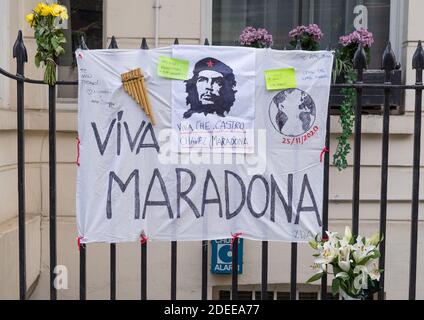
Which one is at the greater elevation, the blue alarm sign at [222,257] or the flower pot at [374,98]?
the flower pot at [374,98]

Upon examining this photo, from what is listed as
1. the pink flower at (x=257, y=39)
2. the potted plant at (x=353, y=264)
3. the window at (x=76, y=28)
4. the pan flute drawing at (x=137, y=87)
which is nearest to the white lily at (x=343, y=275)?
the potted plant at (x=353, y=264)

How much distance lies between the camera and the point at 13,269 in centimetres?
477

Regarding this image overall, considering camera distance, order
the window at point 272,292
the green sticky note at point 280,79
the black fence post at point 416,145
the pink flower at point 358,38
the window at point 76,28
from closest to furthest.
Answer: the black fence post at point 416,145
the green sticky note at point 280,79
the pink flower at point 358,38
the window at point 272,292
the window at point 76,28

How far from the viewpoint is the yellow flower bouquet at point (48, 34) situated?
3662 millimetres

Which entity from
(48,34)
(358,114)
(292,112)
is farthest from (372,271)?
(48,34)

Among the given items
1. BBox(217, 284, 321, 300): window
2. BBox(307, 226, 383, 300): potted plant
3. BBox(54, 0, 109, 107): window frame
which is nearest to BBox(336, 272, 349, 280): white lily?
BBox(307, 226, 383, 300): potted plant

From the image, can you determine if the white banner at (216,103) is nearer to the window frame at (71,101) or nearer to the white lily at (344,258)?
the white lily at (344,258)

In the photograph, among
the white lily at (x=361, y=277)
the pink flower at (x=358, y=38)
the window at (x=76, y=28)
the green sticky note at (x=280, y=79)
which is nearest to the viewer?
the white lily at (x=361, y=277)

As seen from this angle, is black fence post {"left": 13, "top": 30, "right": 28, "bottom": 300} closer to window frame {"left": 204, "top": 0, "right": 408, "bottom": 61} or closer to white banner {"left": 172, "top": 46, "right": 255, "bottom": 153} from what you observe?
white banner {"left": 172, "top": 46, "right": 255, "bottom": 153}

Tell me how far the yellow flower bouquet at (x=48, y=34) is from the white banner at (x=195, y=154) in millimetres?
146

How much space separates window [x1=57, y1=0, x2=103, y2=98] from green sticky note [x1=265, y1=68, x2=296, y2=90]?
2.38 m

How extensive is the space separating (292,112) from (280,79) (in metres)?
0.20

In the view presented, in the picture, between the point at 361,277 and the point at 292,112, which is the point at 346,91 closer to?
the point at 292,112

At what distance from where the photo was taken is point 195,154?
3.74 meters
